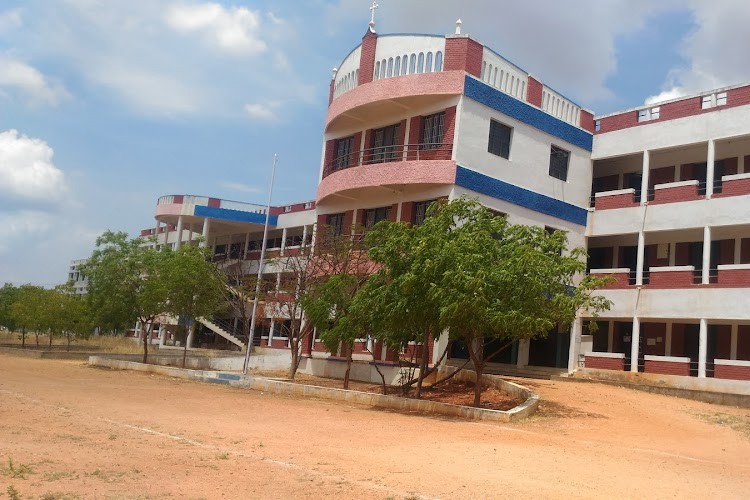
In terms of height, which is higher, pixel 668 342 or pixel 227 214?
pixel 227 214

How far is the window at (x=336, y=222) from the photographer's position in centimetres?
3060

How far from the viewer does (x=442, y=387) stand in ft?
75.8

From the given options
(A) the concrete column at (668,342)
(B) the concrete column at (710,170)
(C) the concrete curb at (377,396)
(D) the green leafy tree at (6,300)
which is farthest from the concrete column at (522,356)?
(D) the green leafy tree at (6,300)

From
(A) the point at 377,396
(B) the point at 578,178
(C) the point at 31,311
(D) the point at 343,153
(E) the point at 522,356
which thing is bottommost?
(A) the point at 377,396

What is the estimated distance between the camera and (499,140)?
27422 millimetres

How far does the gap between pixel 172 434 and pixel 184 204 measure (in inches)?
1416

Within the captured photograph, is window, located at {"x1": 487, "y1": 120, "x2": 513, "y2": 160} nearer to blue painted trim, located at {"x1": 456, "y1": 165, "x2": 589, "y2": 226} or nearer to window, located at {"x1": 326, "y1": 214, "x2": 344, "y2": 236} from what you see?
blue painted trim, located at {"x1": 456, "y1": 165, "x2": 589, "y2": 226}

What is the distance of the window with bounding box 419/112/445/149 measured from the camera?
26984 millimetres

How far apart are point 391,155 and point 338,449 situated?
18972mm

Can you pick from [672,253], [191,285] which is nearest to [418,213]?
[191,285]

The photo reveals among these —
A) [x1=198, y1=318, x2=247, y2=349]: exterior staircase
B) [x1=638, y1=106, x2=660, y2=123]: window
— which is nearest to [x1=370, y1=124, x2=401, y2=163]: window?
[x1=638, y1=106, x2=660, y2=123]: window

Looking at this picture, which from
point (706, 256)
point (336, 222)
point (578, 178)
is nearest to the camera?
point (706, 256)

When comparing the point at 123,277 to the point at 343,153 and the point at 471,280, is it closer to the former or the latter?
the point at 343,153

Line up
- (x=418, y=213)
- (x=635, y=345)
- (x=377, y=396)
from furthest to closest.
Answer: (x=418, y=213) < (x=635, y=345) < (x=377, y=396)
